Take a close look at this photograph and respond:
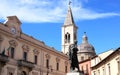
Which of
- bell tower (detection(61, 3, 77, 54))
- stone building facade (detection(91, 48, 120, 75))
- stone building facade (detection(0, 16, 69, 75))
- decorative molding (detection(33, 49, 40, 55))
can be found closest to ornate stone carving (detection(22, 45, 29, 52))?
stone building facade (detection(0, 16, 69, 75))

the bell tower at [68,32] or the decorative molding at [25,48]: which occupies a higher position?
the bell tower at [68,32]

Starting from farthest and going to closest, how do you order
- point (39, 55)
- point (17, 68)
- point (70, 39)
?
point (70, 39)
point (39, 55)
point (17, 68)

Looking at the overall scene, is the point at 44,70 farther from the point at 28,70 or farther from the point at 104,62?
the point at 104,62

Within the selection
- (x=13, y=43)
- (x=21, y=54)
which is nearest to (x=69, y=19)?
(x=21, y=54)

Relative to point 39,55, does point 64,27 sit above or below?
above

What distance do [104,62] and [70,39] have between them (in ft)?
109

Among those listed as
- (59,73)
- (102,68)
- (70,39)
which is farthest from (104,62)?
(70,39)

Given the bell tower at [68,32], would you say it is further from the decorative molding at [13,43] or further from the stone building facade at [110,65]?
the decorative molding at [13,43]

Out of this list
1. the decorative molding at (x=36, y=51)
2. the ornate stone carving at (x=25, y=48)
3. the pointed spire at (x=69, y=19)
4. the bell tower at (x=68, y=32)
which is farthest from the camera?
the pointed spire at (x=69, y=19)

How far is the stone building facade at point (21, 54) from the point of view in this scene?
1746 inches

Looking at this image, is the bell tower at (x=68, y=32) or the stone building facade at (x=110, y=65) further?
the bell tower at (x=68, y=32)

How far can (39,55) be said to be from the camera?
53.0 metres

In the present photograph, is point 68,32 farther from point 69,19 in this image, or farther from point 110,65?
point 110,65

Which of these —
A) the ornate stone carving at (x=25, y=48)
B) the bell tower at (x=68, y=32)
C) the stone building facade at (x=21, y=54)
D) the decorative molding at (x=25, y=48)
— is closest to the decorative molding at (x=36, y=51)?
the stone building facade at (x=21, y=54)
